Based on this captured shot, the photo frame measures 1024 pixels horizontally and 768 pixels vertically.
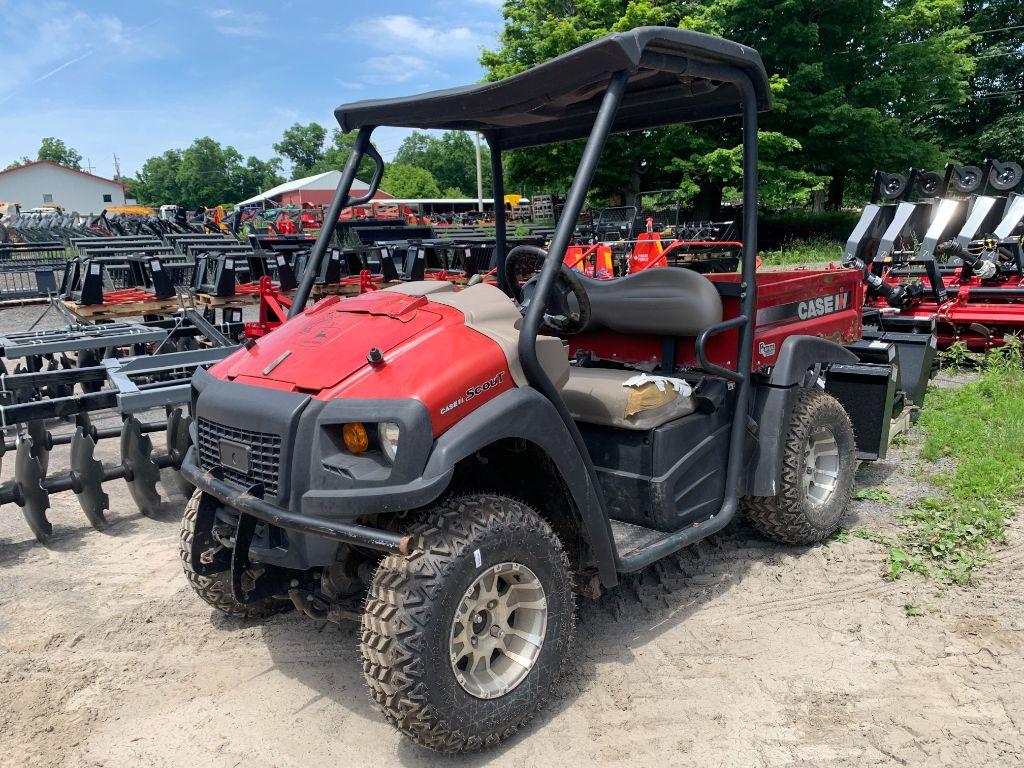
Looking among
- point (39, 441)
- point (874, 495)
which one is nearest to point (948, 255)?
point (874, 495)

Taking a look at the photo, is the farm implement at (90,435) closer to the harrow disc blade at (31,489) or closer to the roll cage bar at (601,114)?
the harrow disc blade at (31,489)

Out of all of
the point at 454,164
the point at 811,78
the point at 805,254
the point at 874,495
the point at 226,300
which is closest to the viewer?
the point at 874,495

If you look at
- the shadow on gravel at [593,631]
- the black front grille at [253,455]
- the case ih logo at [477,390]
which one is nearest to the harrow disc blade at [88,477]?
the shadow on gravel at [593,631]

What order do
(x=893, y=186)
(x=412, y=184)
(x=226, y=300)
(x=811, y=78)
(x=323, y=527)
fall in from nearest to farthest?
(x=323, y=527), (x=226, y=300), (x=893, y=186), (x=811, y=78), (x=412, y=184)

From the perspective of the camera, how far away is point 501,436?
2500 mm

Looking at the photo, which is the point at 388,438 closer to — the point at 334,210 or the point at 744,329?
the point at 334,210

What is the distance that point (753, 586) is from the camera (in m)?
3.76

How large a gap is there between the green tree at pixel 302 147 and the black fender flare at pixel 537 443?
12582 cm

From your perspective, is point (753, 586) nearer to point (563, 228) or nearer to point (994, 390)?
point (563, 228)

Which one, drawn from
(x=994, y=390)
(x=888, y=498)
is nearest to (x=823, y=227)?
(x=994, y=390)

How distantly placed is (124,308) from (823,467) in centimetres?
795

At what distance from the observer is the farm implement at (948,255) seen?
27.0 ft

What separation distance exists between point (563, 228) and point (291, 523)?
4.21 ft

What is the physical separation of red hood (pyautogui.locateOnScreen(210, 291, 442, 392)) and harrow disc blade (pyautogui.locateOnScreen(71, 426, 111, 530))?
6.55 ft
